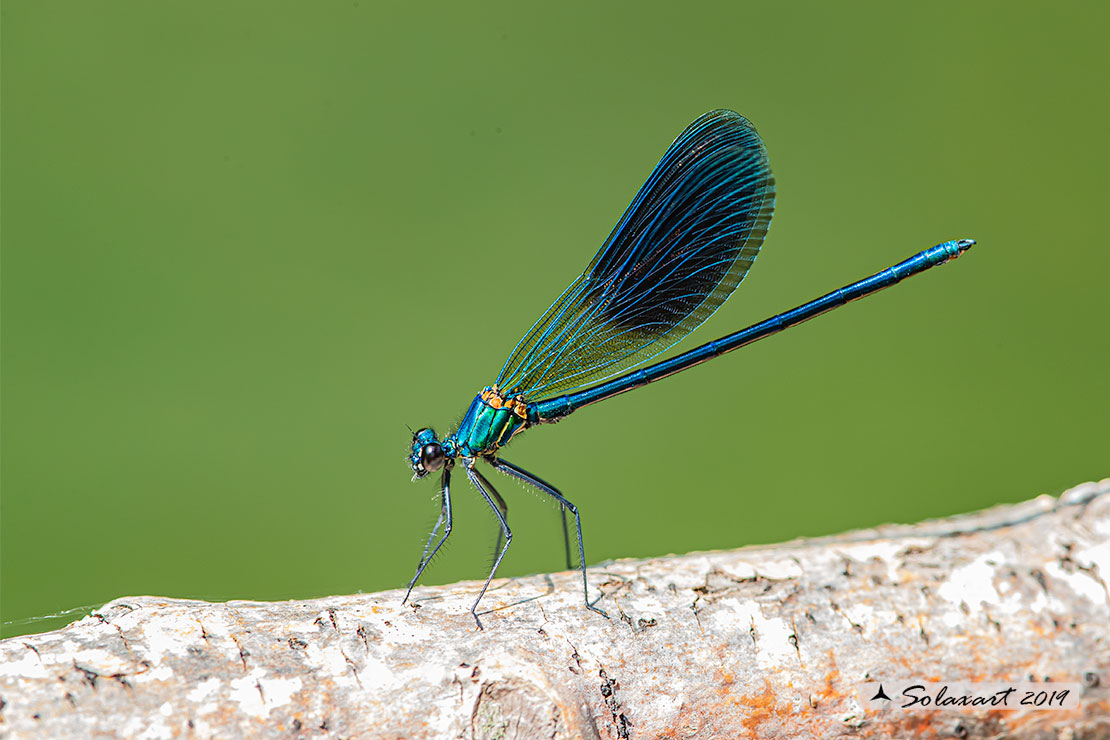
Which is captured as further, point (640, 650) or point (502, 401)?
point (502, 401)

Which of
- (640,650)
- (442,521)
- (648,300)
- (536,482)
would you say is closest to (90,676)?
(640,650)

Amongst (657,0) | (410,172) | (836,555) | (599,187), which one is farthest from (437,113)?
(836,555)

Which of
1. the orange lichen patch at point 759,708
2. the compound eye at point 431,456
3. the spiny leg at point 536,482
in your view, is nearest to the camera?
the orange lichen patch at point 759,708

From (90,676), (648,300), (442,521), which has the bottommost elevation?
(90,676)

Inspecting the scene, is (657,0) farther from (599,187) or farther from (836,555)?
(836,555)

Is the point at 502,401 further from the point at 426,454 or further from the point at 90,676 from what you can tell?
the point at 90,676

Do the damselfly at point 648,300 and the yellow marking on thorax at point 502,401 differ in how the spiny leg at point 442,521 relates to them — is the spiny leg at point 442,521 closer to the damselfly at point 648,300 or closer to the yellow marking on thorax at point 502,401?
the damselfly at point 648,300

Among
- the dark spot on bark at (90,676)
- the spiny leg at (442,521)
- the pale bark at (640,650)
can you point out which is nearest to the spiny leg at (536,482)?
the spiny leg at (442,521)
